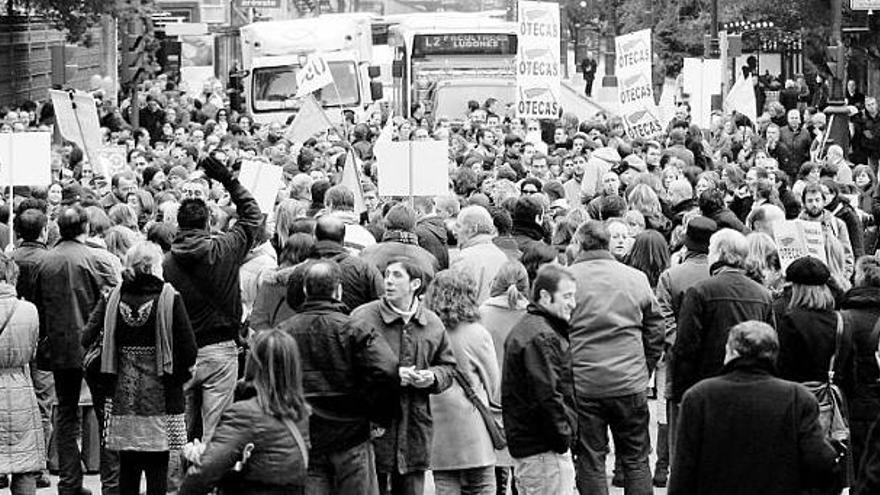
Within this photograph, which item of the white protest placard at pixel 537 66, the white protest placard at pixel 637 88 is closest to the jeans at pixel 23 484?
the white protest placard at pixel 637 88

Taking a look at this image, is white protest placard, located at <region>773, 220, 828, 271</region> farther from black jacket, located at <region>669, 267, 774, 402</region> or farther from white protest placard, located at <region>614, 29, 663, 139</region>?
white protest placard, located at <region>614, 29, 663, 139</region>

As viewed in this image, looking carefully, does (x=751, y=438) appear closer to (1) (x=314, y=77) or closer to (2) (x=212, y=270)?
(2) (x=212, y=270)

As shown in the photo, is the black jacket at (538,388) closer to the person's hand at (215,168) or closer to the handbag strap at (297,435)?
the handbag strap at (297,435)

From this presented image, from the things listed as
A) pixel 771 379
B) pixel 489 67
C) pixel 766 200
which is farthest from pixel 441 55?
pixel 771 379

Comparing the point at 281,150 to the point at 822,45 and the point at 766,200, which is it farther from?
the point at 822,45

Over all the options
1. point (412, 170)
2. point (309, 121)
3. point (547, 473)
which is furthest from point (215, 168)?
point (309, 121)

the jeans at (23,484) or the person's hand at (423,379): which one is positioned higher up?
the person's hand at (423,379)

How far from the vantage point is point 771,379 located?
352 inches

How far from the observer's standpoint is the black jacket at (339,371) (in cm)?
1024

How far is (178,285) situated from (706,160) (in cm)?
1166

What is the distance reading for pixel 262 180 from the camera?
16.2 m

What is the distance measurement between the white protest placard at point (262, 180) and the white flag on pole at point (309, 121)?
28.9ft

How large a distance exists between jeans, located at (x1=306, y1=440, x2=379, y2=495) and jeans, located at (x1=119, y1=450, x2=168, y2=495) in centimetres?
168

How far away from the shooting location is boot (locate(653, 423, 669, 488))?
13.8 m
